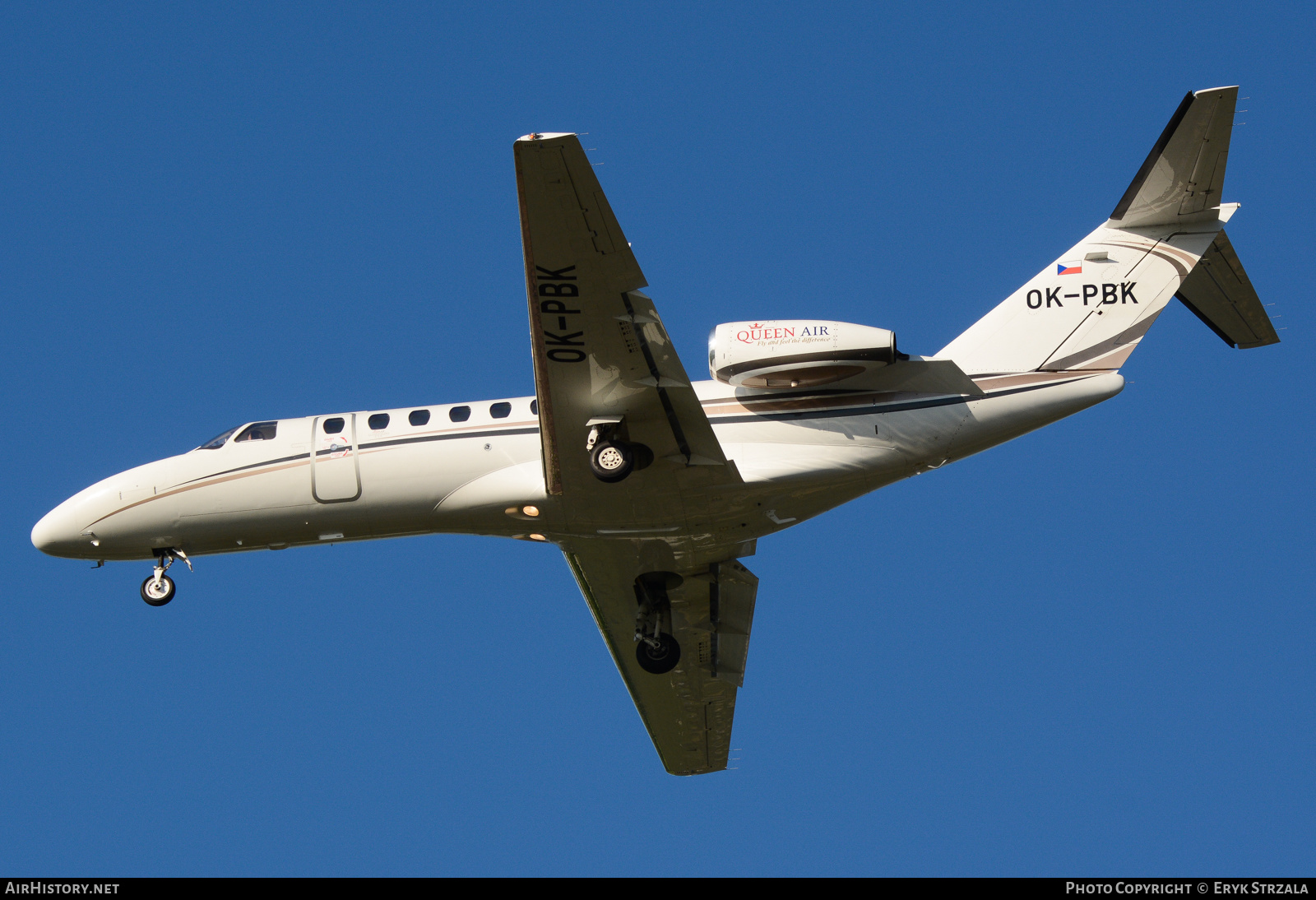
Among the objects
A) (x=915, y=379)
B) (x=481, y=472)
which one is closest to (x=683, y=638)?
(x=481, y=472)

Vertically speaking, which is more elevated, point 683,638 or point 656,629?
point 683,638

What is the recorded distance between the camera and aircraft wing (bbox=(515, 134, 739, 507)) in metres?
16.8

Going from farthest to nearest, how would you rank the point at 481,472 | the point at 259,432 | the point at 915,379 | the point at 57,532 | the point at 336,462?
the point at 57,532, the point at 259,432, the point at 336,462, the point at 481,472, the point at 915,379

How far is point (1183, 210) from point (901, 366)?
451cm

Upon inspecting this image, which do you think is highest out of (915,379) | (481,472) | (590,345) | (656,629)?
(590,345)

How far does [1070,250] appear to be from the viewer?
2067cm

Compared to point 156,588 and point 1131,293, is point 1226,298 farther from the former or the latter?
point 156,588

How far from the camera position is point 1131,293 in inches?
798

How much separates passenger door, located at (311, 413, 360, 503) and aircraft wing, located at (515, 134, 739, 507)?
323cm

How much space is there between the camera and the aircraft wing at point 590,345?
55.0 feet

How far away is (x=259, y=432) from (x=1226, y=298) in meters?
14.2

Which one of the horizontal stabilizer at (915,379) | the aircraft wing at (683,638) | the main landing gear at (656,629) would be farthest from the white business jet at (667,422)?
the main landing gear at (656,629)

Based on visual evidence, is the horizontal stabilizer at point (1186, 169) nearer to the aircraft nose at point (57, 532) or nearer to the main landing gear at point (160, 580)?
the main landing gear at point (160, 580)
